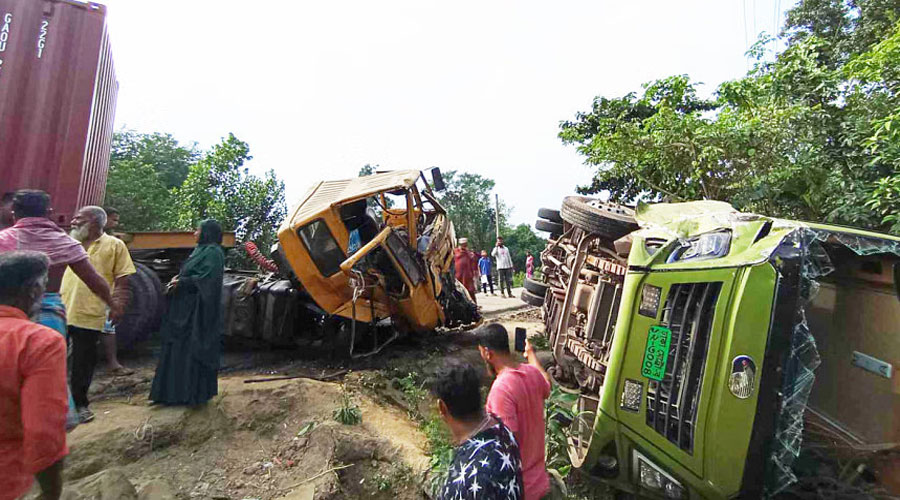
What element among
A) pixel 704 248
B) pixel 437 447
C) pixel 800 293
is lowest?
pixel 437 447

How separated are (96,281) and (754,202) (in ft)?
22.9

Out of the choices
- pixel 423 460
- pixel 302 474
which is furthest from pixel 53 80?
pixel 423 460

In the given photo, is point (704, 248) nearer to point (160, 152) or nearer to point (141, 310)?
point (141, 310)

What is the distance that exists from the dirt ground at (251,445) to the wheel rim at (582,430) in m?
0.96

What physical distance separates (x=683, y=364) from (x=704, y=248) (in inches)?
25.1

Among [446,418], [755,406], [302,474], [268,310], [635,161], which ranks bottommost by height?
[302,474]

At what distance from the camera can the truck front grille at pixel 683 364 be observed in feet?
7.34

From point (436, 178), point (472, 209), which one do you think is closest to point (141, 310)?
point (436, 178)

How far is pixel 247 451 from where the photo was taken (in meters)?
3.32

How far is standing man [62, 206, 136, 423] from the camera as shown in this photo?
3.35m

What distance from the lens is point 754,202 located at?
632cm

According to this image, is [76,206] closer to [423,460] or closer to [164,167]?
[423,460]

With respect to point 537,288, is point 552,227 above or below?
above

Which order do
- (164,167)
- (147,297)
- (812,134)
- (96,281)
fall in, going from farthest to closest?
(164,167)
(812,134)
(147,297)
(96,281)
